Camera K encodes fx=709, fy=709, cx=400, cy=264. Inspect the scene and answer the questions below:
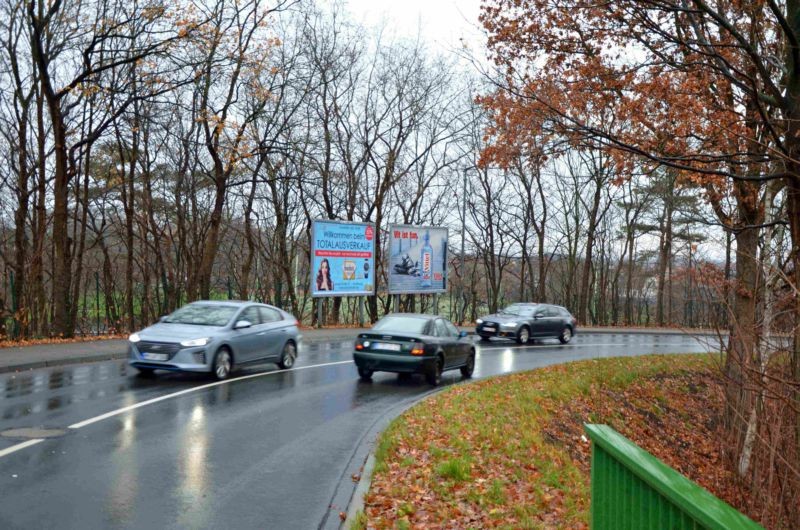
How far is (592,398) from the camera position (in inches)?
619

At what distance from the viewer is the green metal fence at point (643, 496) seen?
2398mm

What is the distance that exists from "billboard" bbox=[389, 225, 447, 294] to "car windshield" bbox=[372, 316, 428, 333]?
15836 mm

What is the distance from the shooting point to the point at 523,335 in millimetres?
27375

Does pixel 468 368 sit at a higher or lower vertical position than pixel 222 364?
lower

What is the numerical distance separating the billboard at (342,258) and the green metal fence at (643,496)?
25625 millimetres

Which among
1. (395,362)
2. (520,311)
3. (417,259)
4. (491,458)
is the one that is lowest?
→ (491,458)

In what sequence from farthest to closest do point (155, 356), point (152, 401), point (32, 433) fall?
point (155, 356) < point (152, 401) < point (32, 433)

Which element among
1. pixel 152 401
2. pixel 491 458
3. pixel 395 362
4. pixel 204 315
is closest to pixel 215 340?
pixel 204 315

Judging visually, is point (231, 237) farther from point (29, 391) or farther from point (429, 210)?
point (29, 391)

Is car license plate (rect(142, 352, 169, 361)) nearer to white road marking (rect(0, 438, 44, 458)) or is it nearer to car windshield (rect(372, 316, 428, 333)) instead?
car windshield (rect(372, 316, 428, 333))

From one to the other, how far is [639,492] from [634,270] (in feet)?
192

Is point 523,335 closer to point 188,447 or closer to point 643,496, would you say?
point 188,447

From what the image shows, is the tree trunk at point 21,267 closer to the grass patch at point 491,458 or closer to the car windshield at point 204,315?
the car windshield at point 204,315

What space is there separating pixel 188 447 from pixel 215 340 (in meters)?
5.50
